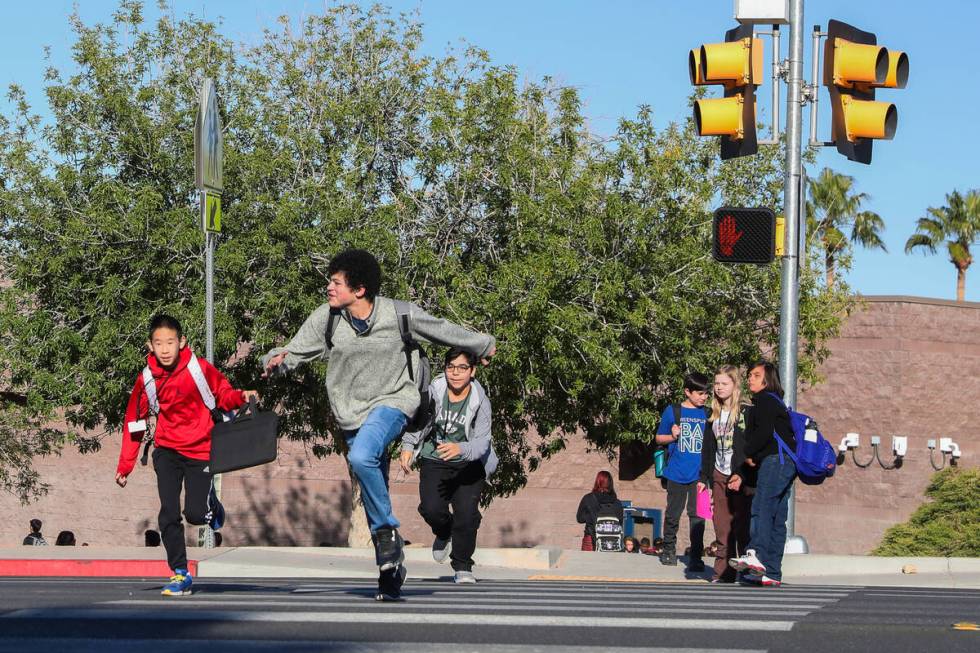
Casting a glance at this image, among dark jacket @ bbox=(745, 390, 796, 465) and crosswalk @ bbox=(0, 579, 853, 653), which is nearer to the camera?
crosswalk @ bbox=(0, 579, 853, 653)

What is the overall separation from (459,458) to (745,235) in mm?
4601

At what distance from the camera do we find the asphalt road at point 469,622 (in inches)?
215

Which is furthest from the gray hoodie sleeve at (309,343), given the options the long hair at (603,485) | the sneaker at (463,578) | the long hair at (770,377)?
the long hair at (603,485)

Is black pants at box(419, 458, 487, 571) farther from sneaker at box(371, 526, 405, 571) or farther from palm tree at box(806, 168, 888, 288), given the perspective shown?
palm tree at box(806, 168, 888, 288)

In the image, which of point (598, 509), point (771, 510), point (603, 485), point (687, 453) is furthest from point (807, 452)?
point (603, 485)

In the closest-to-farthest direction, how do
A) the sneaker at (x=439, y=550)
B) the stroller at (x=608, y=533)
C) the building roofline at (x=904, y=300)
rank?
the sneaker at (x=439, y=550) → the stroller at (x=608, y=533) → the building roofline at (x=904, y=300)

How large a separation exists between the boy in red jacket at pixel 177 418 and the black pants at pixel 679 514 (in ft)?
17.0

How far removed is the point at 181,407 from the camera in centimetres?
873

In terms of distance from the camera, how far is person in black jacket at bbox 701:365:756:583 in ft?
37.7

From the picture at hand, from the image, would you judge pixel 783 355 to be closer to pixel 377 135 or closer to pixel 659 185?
pixel 659 185

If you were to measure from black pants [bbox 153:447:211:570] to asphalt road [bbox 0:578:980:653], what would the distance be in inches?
14.5

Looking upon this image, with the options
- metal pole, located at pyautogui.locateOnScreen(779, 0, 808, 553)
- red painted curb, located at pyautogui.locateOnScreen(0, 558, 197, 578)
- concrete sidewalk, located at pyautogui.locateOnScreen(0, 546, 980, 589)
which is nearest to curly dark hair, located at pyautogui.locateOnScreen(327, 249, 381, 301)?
concrete sidewalk, located at pyautogui.locateOnScreen(0, 546, 980, 589)

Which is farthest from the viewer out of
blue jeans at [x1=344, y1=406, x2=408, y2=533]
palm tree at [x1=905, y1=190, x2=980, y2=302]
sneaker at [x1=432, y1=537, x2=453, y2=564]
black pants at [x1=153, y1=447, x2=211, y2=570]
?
palm tree at [x1=905, y1=190, x2=980, y2=302]

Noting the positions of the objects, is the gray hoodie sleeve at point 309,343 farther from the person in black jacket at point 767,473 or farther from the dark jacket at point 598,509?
the dark jacket at point 598,509
